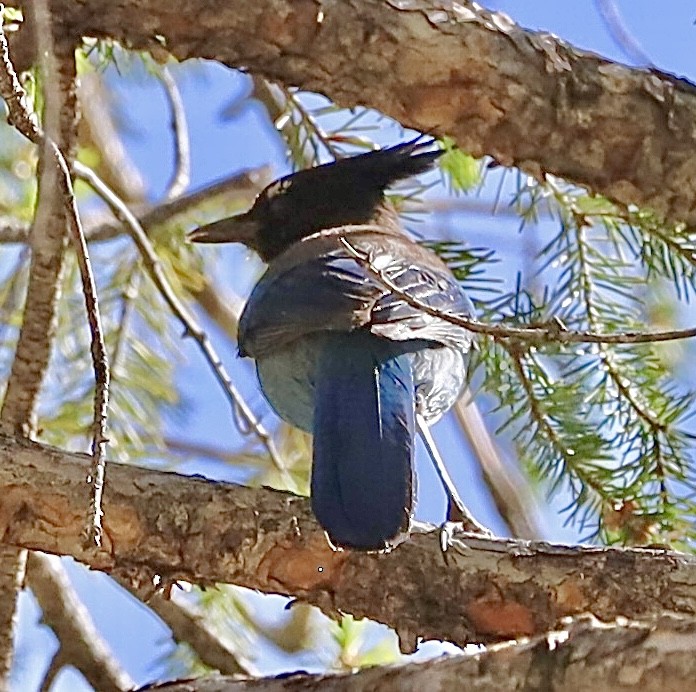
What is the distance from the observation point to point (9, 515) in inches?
72.8

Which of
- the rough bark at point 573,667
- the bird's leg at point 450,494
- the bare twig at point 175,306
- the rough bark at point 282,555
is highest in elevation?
the bare twig at point 175,306

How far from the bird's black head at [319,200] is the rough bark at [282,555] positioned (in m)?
0.99

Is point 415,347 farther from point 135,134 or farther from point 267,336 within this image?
point 135,134

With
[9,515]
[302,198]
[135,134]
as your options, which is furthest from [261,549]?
[135,134]

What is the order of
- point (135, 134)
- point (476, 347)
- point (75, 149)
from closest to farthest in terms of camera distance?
point (75, 149) < point (476, 347) < point (135, 134)

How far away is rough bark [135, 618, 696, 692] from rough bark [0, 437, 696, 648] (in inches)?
16.9

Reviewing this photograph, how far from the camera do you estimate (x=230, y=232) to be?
293cm

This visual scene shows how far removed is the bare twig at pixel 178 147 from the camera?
2.90 meters

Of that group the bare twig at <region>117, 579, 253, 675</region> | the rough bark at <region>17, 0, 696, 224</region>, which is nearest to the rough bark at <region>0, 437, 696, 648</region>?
the bare twig at <region>117, 579, 253, 675</region>

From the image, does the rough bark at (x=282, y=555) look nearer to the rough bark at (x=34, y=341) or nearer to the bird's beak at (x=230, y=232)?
the rough bark at (x=34, y=341)

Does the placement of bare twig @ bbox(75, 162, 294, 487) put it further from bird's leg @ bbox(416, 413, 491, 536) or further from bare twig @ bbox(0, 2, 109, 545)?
bare twig @ bbox(0, 2, 109, 545)

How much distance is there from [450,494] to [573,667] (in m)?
1.08

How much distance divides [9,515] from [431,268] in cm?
88

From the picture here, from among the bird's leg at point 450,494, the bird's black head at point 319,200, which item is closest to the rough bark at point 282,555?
the bird's leg at point 450,494
